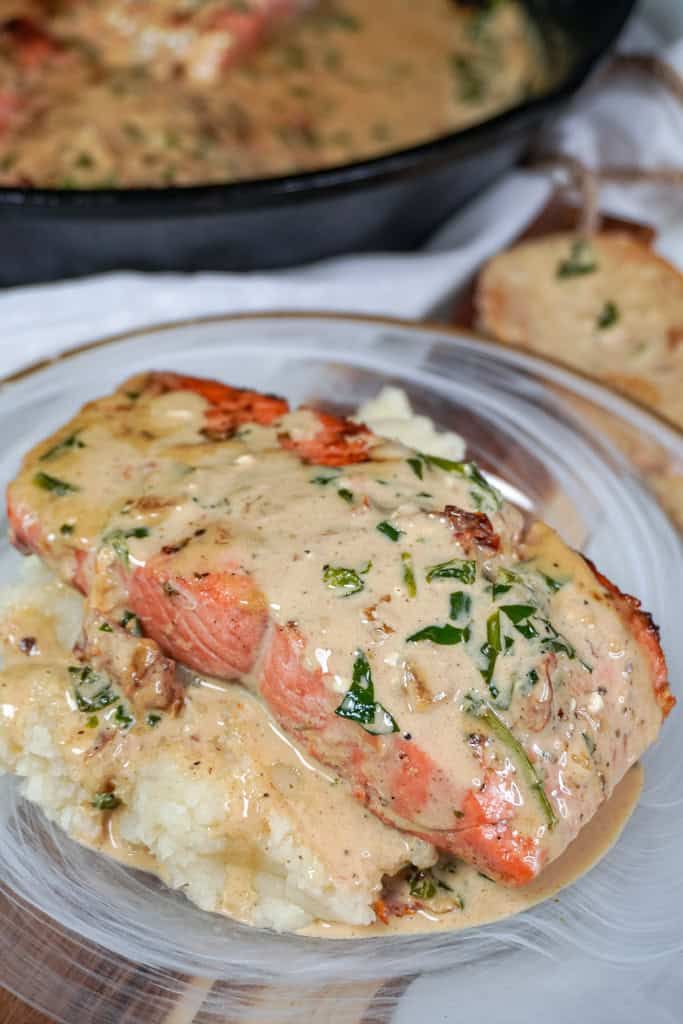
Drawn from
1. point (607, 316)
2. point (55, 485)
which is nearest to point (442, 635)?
point (55, 485)

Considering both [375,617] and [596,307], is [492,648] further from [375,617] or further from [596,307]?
[596,307]

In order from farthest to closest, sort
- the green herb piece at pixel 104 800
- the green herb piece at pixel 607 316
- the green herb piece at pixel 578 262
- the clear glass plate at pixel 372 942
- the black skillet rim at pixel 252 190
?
1. the green herb piece at pixel 578 262
2. the green herb piece at pixel 607 316
3. the black skillet rim at pixel 252 190
4. the green herb piece at pixel 104 800
5. the clear glass plate at pixel 372 942

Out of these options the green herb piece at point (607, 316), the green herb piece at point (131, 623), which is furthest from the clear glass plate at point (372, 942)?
the green herb piece at point (607, 316)

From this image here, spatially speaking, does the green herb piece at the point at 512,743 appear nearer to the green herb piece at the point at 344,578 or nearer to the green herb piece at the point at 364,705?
the green herb piece at the point at 364,705

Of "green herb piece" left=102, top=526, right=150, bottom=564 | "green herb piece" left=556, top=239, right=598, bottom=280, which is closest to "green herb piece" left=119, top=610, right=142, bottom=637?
"green herb piece" left=102, top=526, right=150, bottom=564

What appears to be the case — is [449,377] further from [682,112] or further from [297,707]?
[682,112]

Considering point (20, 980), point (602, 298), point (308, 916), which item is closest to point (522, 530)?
point (308, 916)

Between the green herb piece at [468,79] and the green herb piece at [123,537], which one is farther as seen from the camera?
the green herb piece at [468,79]

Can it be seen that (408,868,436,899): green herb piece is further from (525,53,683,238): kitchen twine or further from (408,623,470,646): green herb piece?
(525,53,683,238): kitchen twine
